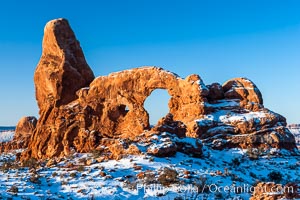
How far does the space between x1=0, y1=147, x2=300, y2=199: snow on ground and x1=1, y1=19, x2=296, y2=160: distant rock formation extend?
449 cm

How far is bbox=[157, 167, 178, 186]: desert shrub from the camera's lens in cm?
1977

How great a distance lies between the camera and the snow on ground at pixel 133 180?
18.5 metres

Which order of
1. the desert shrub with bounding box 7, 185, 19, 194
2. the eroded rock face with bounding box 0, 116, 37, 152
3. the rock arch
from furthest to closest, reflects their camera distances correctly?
1. the eroded rock face with bounding box 0, 116, 37, 152
2. the rock arch
3. the desert shrub with bounding box 7, 185, 19, 194

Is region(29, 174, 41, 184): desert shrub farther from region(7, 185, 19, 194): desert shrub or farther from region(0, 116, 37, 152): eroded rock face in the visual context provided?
region(0, 116, 37, 152): eroded rock face

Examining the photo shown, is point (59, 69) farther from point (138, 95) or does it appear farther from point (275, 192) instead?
point (275, 192)

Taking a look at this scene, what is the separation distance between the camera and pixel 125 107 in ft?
139

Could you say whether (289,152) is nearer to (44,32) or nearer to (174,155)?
(174,155)

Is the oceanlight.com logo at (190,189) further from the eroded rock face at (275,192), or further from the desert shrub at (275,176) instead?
the desert shrub at (275,176)

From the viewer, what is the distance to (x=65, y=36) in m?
48.3

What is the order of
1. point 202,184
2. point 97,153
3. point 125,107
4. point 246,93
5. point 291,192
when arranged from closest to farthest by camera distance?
1. point 291,192
2. point 202,184
3. point 97,153
4. point 246,93
5. point 125,107

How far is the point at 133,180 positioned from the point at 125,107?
22.4m

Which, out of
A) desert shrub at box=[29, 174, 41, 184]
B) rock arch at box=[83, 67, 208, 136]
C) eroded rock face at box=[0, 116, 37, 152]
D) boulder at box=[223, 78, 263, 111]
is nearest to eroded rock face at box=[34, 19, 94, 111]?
rock arch at box=[83, 67, 208, 136]

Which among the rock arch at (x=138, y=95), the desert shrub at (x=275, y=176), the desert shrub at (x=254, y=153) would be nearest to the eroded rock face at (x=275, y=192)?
the desert shrub at (x=275, y=176)

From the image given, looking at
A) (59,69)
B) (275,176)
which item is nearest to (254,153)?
(275,176)
